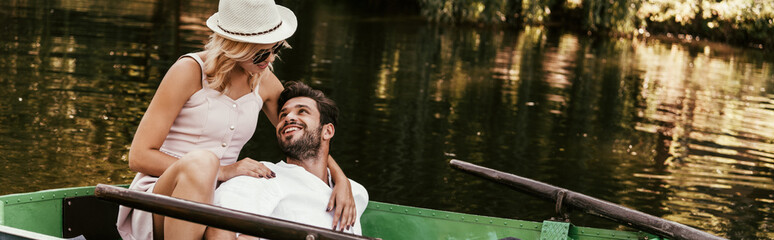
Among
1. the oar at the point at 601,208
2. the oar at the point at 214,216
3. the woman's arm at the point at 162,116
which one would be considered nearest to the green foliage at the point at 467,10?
the oar at the point at 601,208

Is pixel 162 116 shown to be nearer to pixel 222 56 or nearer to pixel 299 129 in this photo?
pixel 222 56

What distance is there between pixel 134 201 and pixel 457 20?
2688 centimetres

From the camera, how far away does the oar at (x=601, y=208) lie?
4.48m

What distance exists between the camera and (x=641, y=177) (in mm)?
9797

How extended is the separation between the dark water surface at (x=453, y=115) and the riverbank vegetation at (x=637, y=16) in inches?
249

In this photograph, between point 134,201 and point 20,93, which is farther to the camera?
point 20,93

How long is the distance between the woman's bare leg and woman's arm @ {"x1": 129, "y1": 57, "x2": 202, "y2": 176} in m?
0.16

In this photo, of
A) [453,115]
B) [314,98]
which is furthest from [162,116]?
[453,115]

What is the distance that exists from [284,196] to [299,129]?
0.35 m

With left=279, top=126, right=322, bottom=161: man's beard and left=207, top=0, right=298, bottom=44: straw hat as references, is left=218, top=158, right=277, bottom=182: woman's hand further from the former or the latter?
left=207, top=0, right=298, bottom=44: straw hat

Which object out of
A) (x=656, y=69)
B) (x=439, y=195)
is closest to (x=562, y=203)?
(x=439, y=195)

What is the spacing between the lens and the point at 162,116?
13.1 feet

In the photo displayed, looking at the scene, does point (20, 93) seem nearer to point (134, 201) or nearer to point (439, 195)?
point (439, 195)

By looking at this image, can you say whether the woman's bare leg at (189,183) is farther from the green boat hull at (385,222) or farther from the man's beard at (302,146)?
the green boat hull at (385,222)
